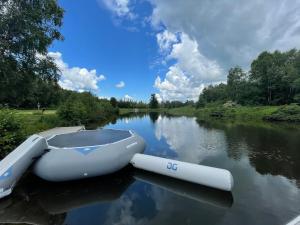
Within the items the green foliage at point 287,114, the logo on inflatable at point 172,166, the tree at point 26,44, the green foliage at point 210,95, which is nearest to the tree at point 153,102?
the green foliage at point 210,95

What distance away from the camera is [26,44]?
17.7 ft

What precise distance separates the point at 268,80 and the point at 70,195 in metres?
40.8

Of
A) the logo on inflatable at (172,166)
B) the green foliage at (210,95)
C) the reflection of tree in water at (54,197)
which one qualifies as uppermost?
the green foliage at (210,95)

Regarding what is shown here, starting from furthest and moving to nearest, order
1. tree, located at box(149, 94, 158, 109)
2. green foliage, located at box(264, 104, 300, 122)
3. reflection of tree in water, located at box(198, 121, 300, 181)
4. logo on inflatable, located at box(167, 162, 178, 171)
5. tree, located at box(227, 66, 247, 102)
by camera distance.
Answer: tree, located at box(149, 94, 158, 109), tree, located at box(227, 66, 247, 102), green foliage, located at box(264, 104, 300, 122), reflection of tree in water, located at box(198, 121, 300, 181), logo on inflatable, located at box(167, 162, 178, 171)

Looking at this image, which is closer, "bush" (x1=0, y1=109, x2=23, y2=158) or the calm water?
the calm water

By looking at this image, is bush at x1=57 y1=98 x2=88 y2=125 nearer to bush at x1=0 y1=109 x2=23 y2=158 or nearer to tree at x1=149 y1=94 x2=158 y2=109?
bush at x1=0 y1=109 x2=23 y2=158

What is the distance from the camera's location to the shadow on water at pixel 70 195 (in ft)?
11.7

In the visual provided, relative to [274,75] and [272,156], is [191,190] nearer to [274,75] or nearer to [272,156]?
[272,156]

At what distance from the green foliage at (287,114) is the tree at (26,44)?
25417 mm

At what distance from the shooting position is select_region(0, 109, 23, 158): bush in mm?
5680

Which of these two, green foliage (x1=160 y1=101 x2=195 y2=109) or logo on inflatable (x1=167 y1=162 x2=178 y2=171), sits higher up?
green foliage (x1=160 y1=101 x2=195 y2=109)

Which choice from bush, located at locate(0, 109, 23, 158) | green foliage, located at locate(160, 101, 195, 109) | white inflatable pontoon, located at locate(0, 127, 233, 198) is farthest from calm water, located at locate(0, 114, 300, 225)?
green foliage, located at locate(160, 101, 195, 109)

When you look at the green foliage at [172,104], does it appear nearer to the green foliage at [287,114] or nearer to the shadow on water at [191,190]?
the green foliage at [287,114]

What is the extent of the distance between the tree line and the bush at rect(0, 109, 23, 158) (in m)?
34.6
